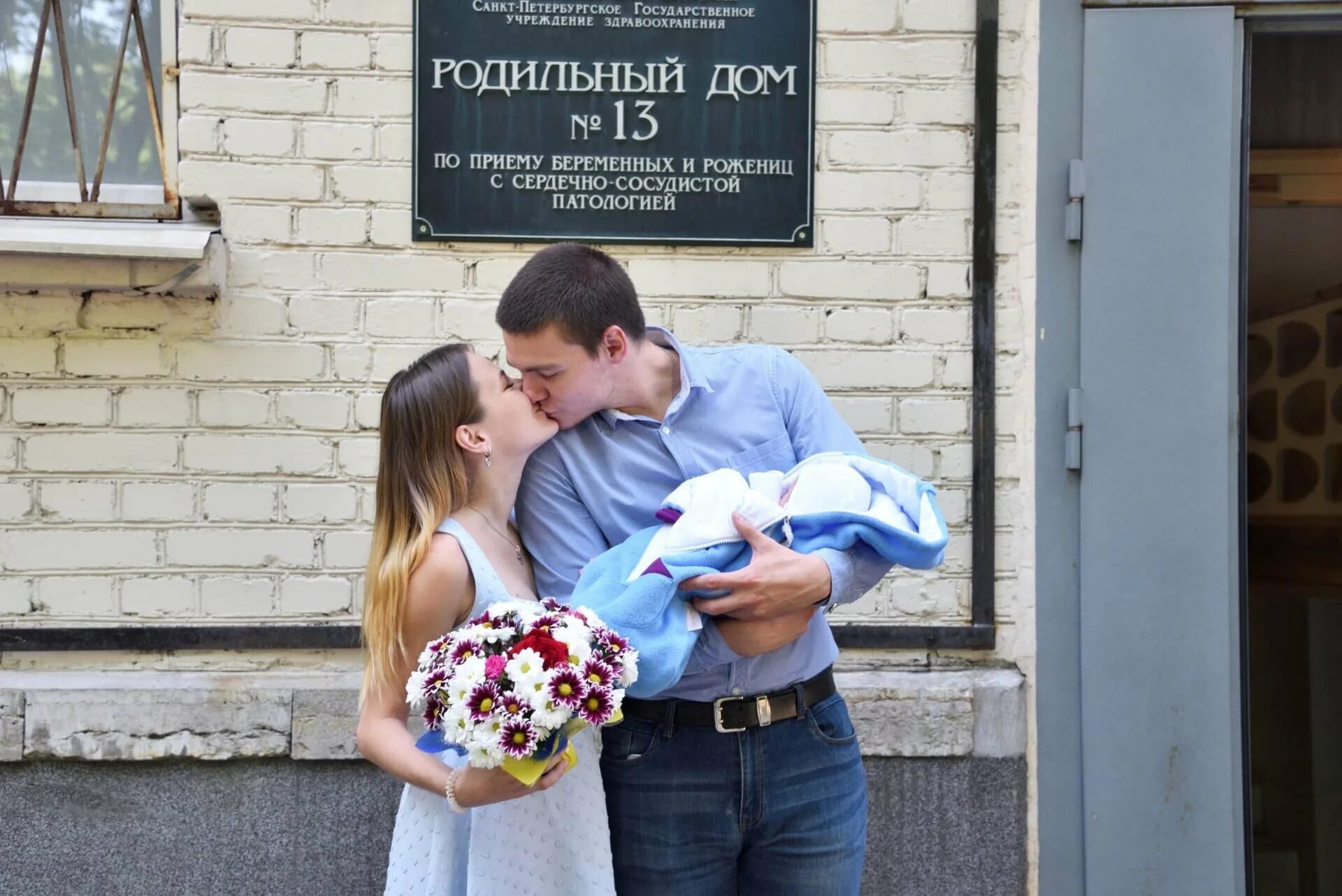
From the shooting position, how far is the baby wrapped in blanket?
6.49ft

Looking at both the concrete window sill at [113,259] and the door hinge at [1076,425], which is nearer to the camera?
the concrete window sill at [113,259]

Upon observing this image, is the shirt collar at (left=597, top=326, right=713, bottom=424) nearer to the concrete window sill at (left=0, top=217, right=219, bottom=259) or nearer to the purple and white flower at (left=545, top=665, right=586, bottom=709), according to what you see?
the purple and white flower at (left=545, top=665, right=586, bottom=709)

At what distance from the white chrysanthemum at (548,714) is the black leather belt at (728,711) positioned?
0.43m

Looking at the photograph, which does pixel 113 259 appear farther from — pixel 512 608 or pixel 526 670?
pixel 526 670

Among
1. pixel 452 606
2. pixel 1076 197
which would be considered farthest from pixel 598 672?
pixel 1076 197

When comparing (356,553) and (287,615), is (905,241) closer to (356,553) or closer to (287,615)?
(356,553)

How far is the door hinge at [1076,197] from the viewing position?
331 centimetres

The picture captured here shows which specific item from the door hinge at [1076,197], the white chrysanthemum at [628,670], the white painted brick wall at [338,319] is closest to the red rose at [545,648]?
the white chrysanthemum at [628,670]

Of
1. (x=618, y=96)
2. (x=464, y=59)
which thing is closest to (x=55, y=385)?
(x=464, y=59)

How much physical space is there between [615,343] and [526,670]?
0.69 meters

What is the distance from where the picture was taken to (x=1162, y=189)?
330 centimetres

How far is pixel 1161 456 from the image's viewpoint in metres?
3.29

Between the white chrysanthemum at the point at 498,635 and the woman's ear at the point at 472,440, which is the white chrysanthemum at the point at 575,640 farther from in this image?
the woman's ear at the point at 472,440

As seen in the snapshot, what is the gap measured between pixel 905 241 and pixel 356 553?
A: 1.80 metres
